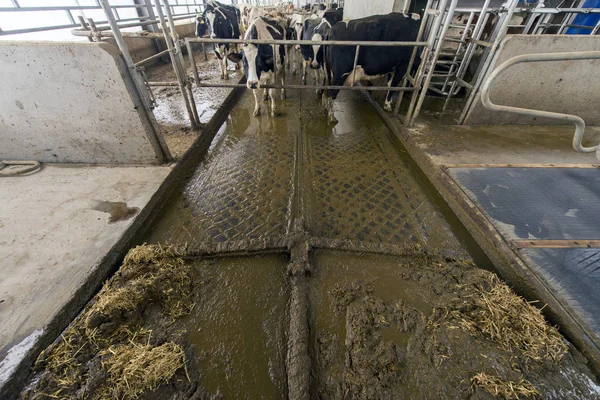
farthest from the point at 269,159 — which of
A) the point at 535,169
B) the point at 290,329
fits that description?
the point at 535,169

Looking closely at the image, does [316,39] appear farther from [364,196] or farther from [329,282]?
[329,282]

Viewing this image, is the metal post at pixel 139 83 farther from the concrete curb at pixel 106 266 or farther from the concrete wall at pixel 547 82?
the concrete wall at pixel 547 82

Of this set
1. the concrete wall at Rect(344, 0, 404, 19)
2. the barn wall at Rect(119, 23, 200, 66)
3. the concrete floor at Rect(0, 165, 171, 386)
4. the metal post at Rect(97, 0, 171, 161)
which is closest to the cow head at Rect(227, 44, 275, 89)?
the metal post at Rect(97, 0, 171, 161)

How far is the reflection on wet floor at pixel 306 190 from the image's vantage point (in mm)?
2367

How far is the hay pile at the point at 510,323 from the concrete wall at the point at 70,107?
337cm

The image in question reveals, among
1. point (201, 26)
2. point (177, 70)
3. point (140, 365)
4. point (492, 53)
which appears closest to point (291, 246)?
point (140, 365)

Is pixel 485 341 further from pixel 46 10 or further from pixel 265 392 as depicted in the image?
pixel 46 10

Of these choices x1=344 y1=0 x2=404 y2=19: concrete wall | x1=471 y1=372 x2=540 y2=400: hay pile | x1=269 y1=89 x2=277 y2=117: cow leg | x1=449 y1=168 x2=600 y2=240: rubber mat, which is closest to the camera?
x1=471 y1=372 x2=540 y2=400: hay pile

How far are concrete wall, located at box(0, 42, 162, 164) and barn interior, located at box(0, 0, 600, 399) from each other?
18 mm

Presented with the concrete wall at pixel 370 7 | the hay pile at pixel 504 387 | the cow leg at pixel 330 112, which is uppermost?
the concrete wall at pixel 370 7

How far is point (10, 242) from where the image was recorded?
200 centimetres

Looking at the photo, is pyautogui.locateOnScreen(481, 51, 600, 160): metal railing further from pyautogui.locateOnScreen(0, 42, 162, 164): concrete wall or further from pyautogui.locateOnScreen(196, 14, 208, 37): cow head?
pyautogui.locateOnScreen(196, 14, 208, 37): cow head

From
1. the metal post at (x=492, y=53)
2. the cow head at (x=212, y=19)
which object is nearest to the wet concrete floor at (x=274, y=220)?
the metal post at (x=492, y=53)

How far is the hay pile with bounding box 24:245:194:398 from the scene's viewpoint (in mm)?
1353
